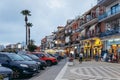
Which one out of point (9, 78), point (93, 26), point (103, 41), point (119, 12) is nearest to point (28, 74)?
point (9, 78)

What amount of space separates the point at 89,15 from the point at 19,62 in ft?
204

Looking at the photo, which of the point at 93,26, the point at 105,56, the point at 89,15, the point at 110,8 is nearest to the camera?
the point at 105,56

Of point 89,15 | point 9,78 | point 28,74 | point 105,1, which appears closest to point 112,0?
point 105,1

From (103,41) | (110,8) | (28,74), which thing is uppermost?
(110,8)

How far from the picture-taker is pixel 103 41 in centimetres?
6606

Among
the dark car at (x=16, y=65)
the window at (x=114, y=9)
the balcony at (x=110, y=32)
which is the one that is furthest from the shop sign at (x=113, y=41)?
the dark car at (x=16, y=65)

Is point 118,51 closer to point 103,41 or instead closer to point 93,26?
point 103,41

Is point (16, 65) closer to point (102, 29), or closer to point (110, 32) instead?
point (110, 32)

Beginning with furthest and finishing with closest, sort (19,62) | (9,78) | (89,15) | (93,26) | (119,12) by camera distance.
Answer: (89,15), (93,26), (119,12), (19,62), (9,78)

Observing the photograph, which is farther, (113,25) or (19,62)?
(113,25)

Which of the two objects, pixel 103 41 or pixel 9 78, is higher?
pixel 103 41

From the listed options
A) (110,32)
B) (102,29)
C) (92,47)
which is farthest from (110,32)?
(92,47)

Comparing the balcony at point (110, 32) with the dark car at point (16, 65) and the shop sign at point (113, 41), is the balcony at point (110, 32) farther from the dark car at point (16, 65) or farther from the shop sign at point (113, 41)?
the dark car at point (16, 65)

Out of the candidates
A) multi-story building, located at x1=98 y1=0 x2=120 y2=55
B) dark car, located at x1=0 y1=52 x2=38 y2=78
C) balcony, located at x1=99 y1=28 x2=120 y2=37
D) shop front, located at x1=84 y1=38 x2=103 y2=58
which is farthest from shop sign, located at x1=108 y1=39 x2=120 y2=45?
dark car, located at x1=0 y1=52 x2=38 y2=78
